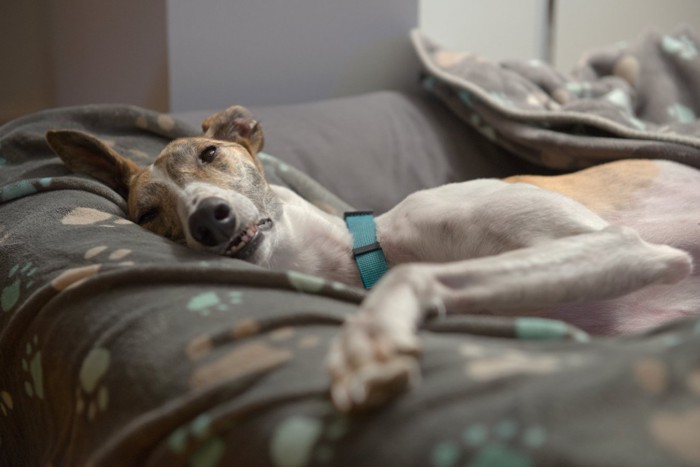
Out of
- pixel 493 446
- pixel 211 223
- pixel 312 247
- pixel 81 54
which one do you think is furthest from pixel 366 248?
pixel 81 54

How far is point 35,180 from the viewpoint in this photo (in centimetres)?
190

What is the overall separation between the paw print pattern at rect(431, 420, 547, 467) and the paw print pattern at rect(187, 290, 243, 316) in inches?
19.4

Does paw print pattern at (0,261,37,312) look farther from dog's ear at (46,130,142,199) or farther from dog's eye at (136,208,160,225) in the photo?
dog's ear at (46,130,142,199)

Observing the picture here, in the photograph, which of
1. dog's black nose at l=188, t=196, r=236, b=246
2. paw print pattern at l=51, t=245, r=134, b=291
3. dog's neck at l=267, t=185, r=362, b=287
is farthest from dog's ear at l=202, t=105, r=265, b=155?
paw print pattern at l=51, t=245, r=134, b=291

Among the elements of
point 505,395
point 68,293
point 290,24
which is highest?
point 290,24

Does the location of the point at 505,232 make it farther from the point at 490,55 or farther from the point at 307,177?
the point at 490,55

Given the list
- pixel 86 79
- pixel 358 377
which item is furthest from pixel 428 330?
pixel 86 79

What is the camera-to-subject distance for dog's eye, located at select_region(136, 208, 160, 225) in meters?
1.86

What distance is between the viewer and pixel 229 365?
103 centimetres

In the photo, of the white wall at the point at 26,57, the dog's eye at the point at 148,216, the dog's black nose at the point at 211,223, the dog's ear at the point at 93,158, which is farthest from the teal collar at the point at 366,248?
the white wall at the point at 26,57

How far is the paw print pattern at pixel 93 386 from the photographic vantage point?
1.16m

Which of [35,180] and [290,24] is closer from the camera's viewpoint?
[35,180]

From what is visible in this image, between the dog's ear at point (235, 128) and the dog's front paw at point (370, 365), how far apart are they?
1.27 m

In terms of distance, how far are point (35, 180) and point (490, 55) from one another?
7.60ft
